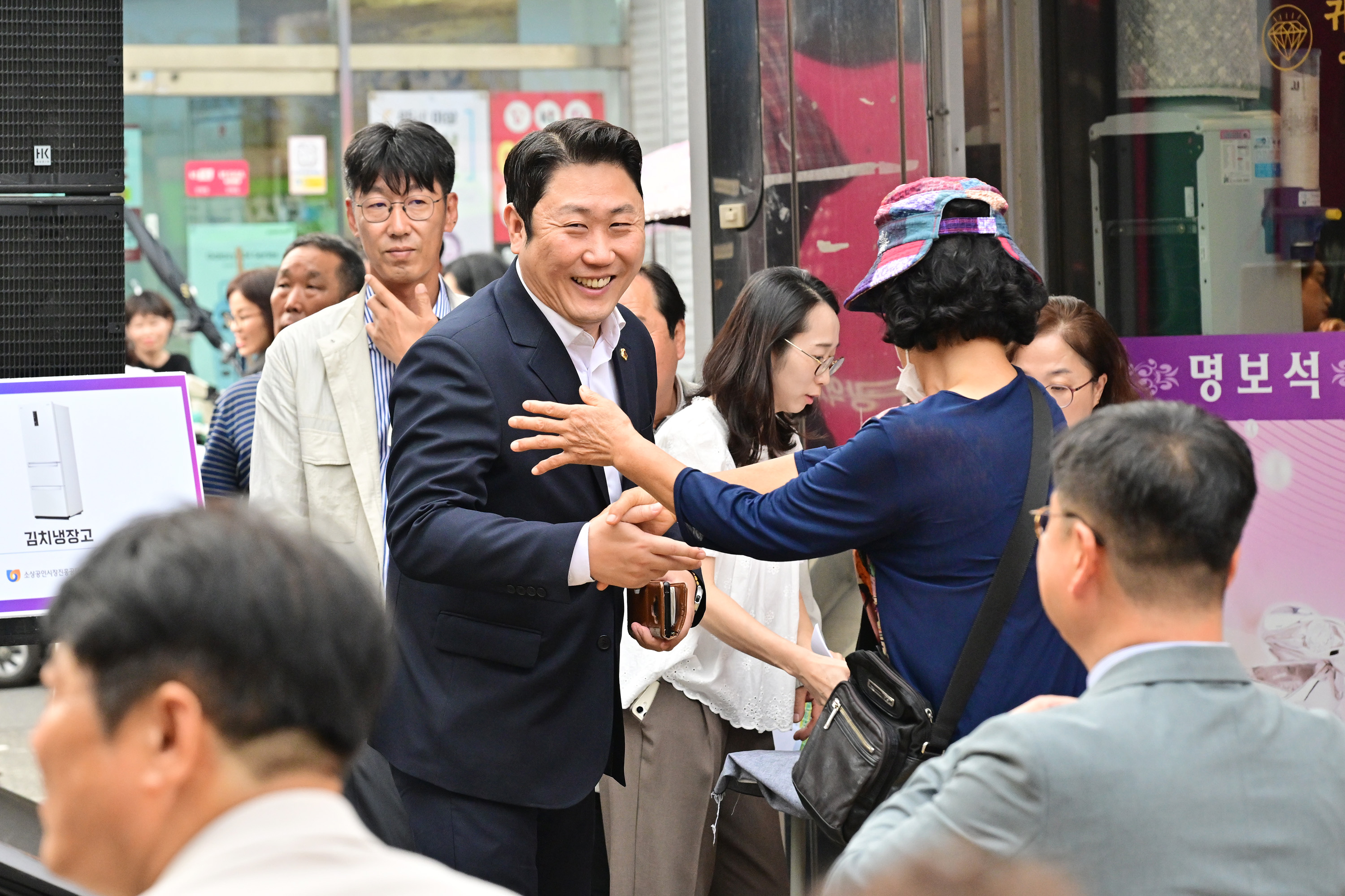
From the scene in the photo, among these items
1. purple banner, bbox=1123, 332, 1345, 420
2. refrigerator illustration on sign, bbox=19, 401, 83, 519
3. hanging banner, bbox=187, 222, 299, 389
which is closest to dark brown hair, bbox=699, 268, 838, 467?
purple banner, bbox=1123, 332, 1345, 420

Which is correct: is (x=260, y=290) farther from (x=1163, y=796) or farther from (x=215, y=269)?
(x=215, y=269)

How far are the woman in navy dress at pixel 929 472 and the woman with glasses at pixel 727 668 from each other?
1.19m

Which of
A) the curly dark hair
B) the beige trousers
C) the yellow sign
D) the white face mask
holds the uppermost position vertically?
the yellow sign

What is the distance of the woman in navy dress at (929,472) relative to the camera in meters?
2.61

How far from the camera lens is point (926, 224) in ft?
9.16

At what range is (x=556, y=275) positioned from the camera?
10.2 ft

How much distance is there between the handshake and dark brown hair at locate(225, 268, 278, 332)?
4365 mm

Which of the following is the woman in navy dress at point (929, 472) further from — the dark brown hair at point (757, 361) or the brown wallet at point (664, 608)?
the dark brown hair at point (757, 361)

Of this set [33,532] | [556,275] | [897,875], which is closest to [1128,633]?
[897,875]

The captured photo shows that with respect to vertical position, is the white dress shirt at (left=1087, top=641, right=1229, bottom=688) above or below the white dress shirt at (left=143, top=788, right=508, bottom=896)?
above

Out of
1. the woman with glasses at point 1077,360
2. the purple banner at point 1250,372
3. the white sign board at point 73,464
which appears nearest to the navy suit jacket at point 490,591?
the white sign board at point 73,464

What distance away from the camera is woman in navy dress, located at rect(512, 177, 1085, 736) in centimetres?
261

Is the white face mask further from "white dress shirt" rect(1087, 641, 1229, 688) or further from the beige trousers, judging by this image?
the beige trousers

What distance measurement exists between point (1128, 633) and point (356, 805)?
1435 mm
